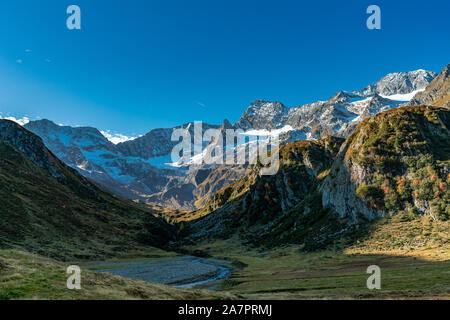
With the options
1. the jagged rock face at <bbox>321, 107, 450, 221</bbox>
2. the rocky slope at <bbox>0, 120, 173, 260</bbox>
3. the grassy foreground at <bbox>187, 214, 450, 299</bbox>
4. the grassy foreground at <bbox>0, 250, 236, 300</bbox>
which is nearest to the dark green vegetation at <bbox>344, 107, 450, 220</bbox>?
the jagged rock face at <bbox>321, 107, 450, 221</bbox>

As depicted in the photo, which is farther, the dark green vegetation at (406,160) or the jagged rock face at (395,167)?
the jagged rock face at (395,167)

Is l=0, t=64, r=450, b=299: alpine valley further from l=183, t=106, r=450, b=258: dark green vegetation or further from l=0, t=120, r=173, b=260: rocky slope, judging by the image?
l=0, t=120, r=173, b=260: rocky slope

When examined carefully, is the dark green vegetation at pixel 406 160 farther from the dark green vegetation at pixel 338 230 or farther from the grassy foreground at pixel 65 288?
the grassy foreground at pixel 65 288

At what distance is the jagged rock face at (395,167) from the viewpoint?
287 feet

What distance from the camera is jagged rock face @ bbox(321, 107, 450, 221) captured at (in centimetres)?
8762

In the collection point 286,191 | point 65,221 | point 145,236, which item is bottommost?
point 145,236

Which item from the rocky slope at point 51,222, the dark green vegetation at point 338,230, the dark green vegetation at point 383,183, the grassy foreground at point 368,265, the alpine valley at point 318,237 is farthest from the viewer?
the rocky slope at point 51,222

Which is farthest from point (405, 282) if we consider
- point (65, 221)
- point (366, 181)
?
point (65, 221)

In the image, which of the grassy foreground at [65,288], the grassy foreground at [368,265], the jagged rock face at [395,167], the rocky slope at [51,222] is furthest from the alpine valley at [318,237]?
the rocky slope at [51,222]

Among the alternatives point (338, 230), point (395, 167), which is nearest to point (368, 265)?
point (338, 230)
